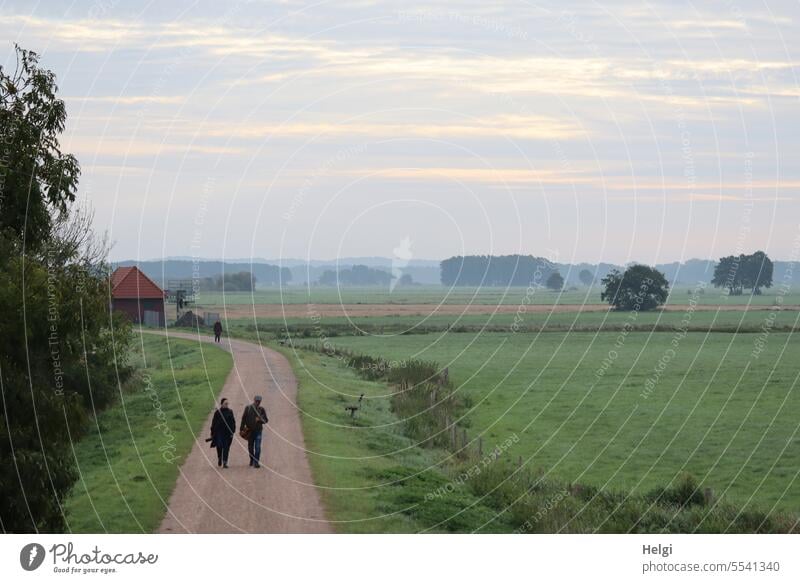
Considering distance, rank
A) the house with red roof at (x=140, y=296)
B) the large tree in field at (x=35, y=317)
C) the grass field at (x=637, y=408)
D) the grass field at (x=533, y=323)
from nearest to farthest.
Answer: the large tree in field at (x=35, y=317) → the grass field at (x=637, y=408) → the house with red roof at (x=140, y=296) → the grass field at (x=533, y=323)

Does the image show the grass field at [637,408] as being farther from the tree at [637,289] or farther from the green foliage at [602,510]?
the tree at [637,289]

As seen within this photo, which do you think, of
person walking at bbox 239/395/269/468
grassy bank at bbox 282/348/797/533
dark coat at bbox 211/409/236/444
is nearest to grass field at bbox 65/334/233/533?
dark coat at bbox 211/409/236/444

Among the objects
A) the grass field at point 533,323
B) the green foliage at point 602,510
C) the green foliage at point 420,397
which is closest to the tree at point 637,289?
the grass field at point 533,323

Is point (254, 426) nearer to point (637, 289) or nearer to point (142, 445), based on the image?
point (142, 445)

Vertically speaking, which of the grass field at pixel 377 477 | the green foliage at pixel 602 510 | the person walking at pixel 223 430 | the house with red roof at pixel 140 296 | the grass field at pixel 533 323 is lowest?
the green foliage at pixel 602 510

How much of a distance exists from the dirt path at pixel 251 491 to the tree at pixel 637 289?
121 m

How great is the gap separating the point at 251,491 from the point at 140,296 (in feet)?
236

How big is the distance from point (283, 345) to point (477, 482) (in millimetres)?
47970

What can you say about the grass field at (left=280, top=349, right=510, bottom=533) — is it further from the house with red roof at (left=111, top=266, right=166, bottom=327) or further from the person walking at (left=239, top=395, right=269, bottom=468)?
the house with red roof at (left=111, top=266, right=166, bottom=327)

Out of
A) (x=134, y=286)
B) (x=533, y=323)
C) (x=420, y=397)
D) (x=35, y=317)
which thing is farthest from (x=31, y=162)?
(x=533, y=323)

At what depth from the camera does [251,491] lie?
25000 millimetres

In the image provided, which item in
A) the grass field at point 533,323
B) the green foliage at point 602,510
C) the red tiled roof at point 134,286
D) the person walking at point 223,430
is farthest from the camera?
the grass field at point 533,323

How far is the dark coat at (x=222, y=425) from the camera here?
27312mm
